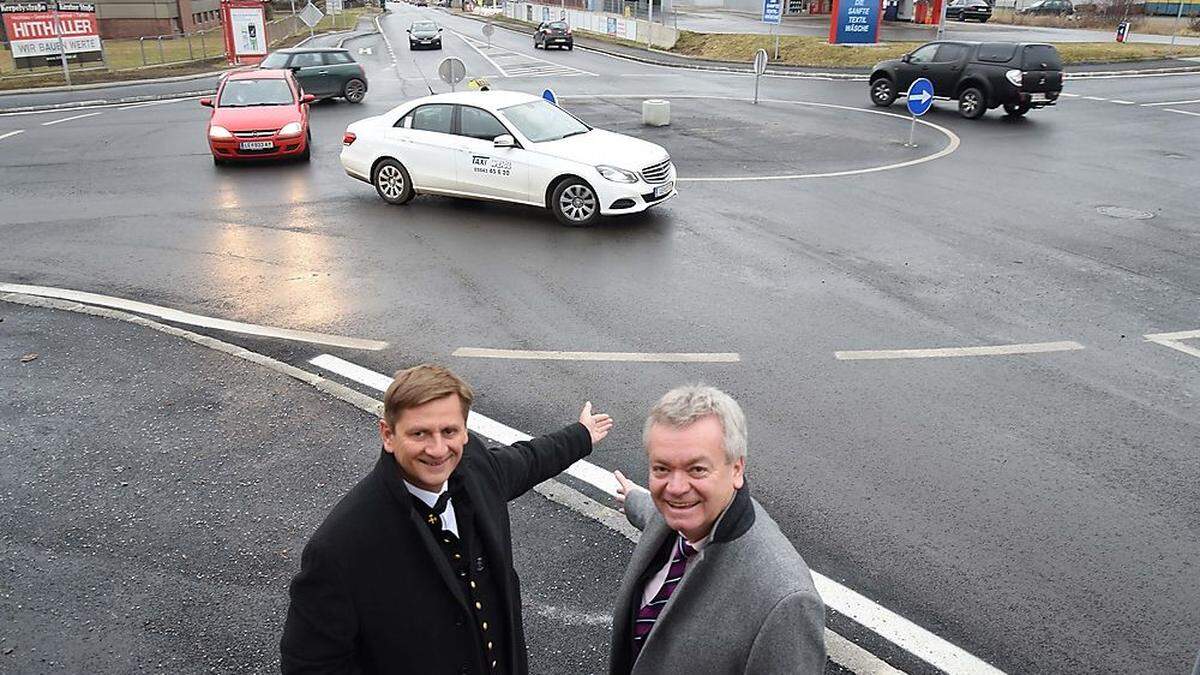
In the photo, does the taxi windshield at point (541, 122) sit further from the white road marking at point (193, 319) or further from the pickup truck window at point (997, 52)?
the pickup truck window at point (997, 52)

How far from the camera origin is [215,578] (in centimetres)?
465

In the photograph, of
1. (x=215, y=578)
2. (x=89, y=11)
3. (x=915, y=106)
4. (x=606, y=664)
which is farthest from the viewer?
(x=89, y=11)

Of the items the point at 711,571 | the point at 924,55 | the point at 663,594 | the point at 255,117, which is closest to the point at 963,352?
the point at 663,594

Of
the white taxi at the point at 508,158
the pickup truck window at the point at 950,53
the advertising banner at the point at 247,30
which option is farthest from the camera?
the advertising banner at the point at 247,30

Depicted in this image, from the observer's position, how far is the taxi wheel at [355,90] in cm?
2620

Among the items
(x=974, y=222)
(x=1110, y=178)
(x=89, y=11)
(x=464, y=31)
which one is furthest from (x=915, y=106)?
(x=464, y=31)

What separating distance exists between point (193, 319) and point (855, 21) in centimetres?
3615

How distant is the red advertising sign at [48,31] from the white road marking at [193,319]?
30.8 meters

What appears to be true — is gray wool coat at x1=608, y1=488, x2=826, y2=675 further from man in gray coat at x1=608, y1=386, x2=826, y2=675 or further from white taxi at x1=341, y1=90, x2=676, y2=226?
white taxi at x1=341, y1=90, x2=676, y2=226

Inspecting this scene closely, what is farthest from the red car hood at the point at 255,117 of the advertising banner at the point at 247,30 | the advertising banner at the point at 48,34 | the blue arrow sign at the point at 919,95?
the advertising banner at the point at 247,30

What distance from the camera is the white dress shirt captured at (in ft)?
8.59

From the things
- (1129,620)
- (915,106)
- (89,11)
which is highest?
(89,11)

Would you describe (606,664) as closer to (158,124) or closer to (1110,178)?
(1110,178)

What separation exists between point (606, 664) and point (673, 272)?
6.50 metres
